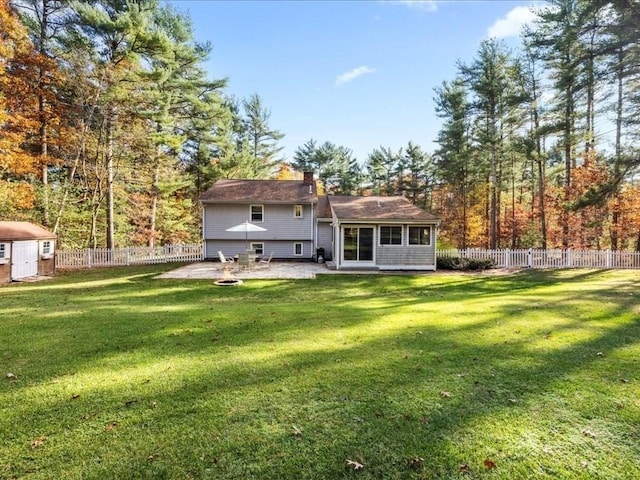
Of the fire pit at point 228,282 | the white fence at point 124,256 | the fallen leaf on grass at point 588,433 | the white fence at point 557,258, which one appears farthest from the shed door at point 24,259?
the white fence at point 557,258

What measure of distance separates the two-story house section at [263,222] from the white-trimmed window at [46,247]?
691 cm

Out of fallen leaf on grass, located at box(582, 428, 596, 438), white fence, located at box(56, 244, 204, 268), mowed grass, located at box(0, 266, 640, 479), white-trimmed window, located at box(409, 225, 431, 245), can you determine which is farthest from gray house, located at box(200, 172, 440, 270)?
fallen leaf on grass, located at box(582, 428, 596, 438)

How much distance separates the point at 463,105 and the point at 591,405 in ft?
87.8

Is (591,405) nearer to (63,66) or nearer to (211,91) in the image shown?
(63,66)

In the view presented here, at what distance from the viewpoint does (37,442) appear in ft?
9.62

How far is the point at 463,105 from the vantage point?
26062mm

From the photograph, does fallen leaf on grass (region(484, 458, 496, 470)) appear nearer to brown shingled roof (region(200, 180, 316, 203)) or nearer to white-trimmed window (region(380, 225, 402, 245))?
white-trimmed window (region(380, 225, 402, 245))

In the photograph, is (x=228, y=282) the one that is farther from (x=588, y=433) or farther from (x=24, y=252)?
(x=588, y=433)

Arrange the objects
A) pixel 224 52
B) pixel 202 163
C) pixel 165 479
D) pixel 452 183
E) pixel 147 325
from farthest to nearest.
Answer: pixel 452 183
pixel 202 163
pixel 224 52
pixel 147 325
pixel 165 479

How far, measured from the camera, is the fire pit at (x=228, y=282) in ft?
39.7

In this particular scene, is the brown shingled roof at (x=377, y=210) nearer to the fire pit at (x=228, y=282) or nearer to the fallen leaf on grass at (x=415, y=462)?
the fire pit at (x=228, y=282)

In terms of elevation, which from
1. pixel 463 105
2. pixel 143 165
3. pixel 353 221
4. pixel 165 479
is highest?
pixel 463 105

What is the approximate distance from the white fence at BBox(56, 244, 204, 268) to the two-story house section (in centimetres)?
117

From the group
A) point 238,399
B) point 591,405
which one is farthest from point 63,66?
point 591,405
